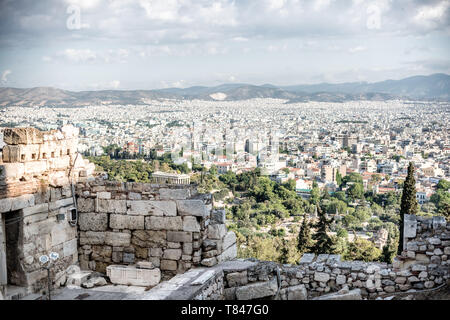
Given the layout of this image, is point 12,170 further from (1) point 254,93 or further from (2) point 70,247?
(1) point 254,93

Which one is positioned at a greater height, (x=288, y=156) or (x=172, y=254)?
(x=172, y=254)

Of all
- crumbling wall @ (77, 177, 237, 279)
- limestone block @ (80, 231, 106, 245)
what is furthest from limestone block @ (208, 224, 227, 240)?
limestone block @ (80, 231, 106, 245)

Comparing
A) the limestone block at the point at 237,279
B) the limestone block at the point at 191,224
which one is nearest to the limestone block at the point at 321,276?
the limestone block at the point at 237,279

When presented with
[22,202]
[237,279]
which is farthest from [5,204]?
[237,279]

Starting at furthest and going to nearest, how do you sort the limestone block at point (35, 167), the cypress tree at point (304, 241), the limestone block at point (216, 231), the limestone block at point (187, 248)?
the cypress tree at point (304, 241) < the limestone block at point (216, 231) < the limestone block at point (187, 248) < the limestone block at point (35, 167)

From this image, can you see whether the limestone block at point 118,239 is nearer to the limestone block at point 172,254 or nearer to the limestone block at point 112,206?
the limestone block at point 112,206
